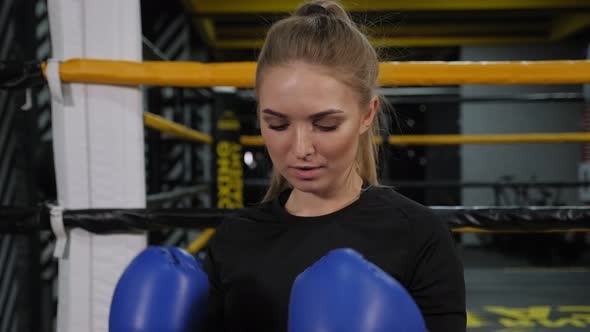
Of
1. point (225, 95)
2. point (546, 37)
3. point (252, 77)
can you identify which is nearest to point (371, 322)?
point (252, 77)

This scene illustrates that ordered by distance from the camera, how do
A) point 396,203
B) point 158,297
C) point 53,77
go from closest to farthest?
point 158,297 < point 396,203 < point 53,77

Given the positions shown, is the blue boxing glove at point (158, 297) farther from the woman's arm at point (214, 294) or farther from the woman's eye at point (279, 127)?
the woman's eye at point (279, 127)

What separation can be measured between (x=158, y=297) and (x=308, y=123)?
29 cm

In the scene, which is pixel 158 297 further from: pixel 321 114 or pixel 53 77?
pixel 53 77

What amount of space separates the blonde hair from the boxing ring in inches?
7.5

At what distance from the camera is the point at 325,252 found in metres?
0.71

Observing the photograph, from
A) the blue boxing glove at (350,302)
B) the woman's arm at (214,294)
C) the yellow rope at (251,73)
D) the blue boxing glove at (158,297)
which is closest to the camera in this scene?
the blue boxing glove at (350,302)

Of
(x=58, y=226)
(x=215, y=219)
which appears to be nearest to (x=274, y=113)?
(x=215, y=219)

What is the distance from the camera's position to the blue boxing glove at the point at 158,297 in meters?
0.60

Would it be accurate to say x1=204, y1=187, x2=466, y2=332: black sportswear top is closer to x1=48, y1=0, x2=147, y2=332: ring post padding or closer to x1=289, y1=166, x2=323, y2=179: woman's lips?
x1=289, y1=166, x2=323, y2=179: woman's lips

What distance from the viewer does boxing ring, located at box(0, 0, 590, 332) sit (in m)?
0.95

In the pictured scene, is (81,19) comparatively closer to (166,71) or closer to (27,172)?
(166,71)

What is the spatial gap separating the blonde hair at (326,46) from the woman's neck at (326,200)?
134 millimetres

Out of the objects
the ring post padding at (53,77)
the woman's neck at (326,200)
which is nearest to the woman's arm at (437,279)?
the woman's neck at (326,200)
